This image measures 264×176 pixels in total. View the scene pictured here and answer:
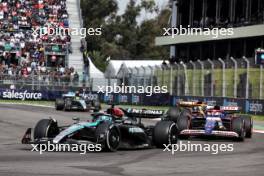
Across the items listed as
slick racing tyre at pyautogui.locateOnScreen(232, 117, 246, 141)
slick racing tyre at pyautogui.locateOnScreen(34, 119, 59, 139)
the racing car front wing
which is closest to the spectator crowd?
the racing car front wing

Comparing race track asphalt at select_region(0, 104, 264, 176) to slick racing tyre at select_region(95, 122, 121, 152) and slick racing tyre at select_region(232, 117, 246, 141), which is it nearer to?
slick racing tyre at select_region(95, 122, 121, 152)

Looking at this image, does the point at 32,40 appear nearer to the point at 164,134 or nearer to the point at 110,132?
the point at 164,134

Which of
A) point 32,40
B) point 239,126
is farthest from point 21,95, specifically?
point 239,126

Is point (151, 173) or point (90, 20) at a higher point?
point (90, 20)

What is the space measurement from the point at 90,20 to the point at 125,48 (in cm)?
617

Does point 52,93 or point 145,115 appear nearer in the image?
point 145,115

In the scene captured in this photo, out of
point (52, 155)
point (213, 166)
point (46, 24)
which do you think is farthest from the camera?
point (46, 24)

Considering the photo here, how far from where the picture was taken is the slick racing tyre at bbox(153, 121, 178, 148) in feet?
49.0

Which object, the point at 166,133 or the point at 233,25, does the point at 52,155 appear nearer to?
the point at 166,133

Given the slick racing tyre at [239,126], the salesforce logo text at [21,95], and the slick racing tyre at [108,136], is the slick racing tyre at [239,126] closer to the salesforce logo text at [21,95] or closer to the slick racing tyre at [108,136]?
the slick racing tyre at [108,136]

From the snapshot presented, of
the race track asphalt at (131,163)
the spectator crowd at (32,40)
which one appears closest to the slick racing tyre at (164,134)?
the race track asphalt at (131,163)

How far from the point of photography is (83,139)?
14.0 m

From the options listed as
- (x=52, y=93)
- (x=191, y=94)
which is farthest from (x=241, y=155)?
(x=52, y=93)

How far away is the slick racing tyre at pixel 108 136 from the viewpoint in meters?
13.5
